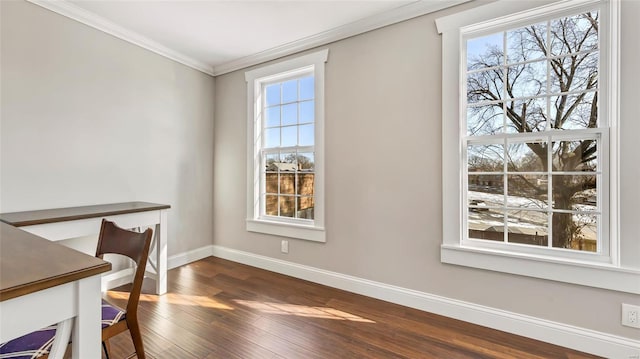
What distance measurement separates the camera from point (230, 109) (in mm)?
3498

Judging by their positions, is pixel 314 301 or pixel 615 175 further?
pixel 314 301

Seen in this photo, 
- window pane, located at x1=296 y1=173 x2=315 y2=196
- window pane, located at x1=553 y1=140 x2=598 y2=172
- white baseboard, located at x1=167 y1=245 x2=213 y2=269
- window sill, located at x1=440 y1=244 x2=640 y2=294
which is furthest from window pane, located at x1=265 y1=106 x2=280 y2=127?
window pane, located at x1=553 y1=140 x2=598 y2=172

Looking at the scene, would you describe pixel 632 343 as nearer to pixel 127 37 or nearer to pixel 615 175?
pixel 615 175

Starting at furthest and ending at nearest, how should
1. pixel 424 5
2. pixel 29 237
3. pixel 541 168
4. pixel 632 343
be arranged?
1. pixel 424 5
2. pixel 541 168
3. pixel 632 343
4. pixel 29 237

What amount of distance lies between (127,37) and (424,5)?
2.85 metres

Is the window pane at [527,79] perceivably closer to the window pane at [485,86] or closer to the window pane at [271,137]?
the window pane at [485,86]

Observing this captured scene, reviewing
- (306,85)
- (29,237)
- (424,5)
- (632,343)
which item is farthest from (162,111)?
(632,343)

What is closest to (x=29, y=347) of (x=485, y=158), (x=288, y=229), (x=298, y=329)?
(x=298, y=329)

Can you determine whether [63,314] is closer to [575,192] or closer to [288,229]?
[288,229]

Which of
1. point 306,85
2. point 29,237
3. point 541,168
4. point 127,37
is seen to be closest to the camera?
point 29,237

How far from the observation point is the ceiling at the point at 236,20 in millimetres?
2246

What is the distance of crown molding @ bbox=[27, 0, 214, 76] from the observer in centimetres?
223

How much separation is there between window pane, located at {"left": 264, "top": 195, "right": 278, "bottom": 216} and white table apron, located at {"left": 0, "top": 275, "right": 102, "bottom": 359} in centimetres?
233

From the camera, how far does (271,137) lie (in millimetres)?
3277
